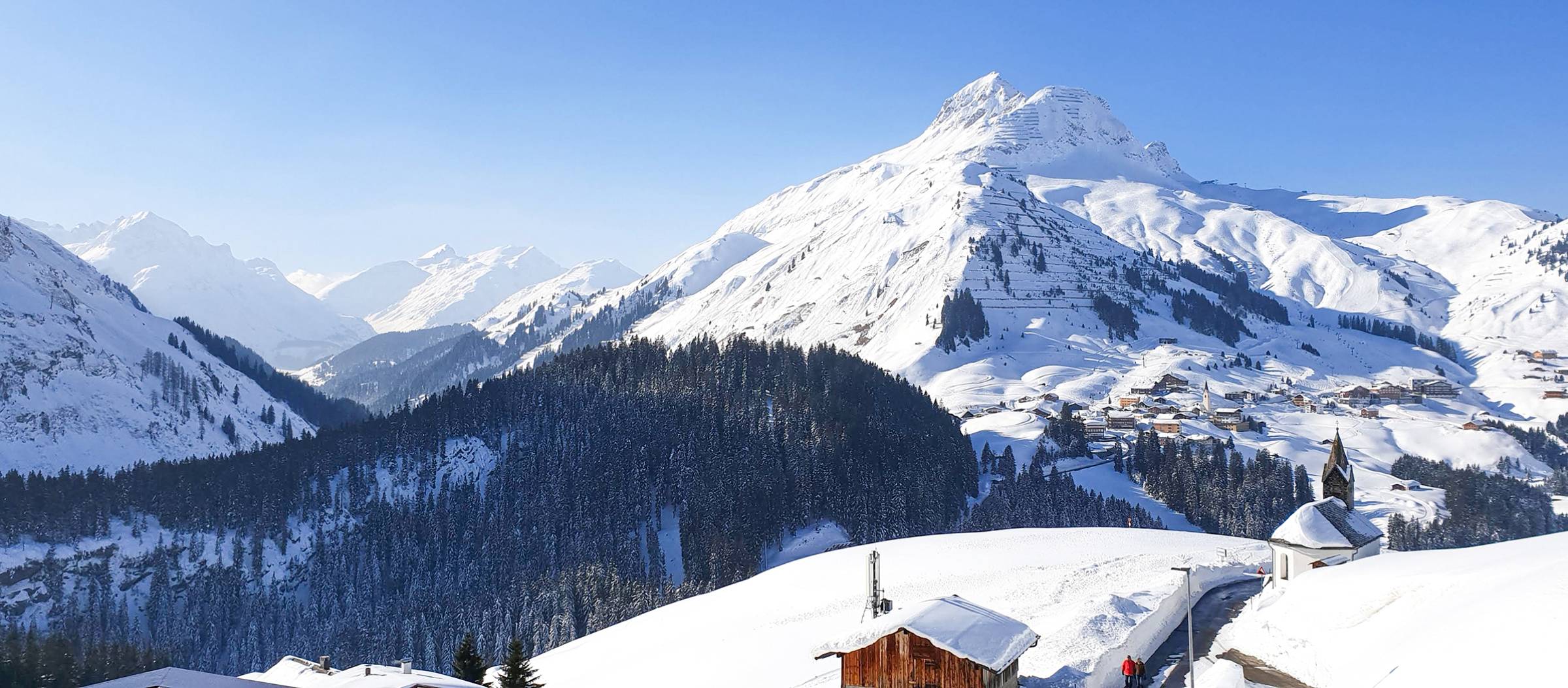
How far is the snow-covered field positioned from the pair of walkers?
0.97 meters

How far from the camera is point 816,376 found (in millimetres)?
168000

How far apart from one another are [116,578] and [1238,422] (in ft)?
669

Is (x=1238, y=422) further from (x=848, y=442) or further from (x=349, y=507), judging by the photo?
(x=349, y=507)

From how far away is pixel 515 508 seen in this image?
501ft

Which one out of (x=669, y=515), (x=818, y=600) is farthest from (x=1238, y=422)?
(x=818, y=600)

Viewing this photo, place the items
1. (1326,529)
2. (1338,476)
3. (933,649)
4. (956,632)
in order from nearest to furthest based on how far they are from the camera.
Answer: (956,632) < (933,649) < (1326,529) < (1338,476)

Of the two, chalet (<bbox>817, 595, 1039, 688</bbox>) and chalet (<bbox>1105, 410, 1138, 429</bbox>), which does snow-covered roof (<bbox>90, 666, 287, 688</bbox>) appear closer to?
chalet (<bbox>817, 595, 1039, 688</bbox>)

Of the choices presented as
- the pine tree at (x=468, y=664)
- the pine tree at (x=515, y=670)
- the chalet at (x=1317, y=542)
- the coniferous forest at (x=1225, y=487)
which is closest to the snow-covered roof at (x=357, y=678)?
the pine tree at (x=468, y=664)

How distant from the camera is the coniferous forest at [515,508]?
13225 cm

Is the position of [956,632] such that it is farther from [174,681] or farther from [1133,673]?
[174,681]

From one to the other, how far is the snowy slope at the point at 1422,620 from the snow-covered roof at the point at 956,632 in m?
12.7

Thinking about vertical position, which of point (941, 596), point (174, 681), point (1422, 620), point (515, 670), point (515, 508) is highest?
point (1422, 620)

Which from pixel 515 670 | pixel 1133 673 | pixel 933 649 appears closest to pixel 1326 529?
pixel 1133 673

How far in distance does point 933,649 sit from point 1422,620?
1943 centimetres
